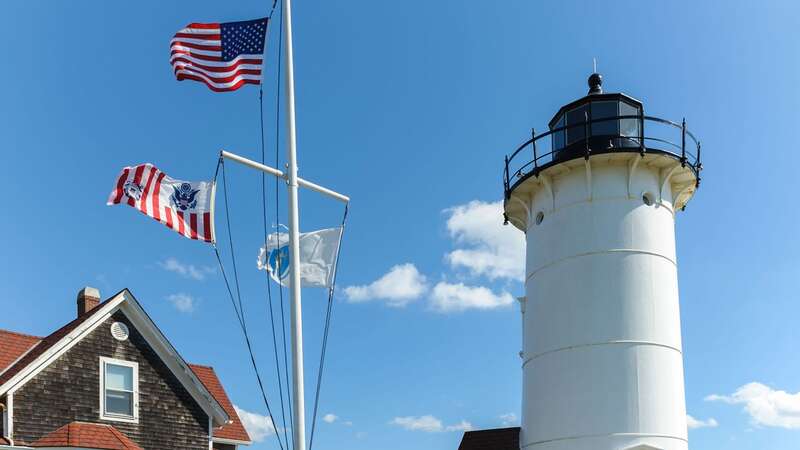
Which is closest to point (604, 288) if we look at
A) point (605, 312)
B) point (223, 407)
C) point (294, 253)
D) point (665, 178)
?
point (605, 312)

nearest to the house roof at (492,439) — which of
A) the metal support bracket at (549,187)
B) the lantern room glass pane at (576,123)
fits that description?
the metal support bracket at (549,187)

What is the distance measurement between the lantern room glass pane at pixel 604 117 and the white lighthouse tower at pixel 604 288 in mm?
23

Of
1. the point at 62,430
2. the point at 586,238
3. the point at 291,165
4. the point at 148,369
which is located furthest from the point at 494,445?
the point at 291,165

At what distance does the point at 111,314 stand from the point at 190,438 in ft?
11.5

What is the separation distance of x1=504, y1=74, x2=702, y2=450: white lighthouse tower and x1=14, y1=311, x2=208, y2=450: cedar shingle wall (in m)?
7.87

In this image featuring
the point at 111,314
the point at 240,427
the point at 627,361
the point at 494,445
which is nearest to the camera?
the point at 627,361

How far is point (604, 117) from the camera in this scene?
19.5 metres

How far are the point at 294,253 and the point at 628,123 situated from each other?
426 inches

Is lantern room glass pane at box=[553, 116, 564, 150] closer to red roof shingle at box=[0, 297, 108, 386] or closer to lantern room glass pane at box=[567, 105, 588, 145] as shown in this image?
lantern room glass pane at box=[567, 105, 588, 145]

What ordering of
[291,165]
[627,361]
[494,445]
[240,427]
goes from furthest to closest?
[240,427], [494,445], [627,361], [291,165]

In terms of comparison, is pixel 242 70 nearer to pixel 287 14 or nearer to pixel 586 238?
pixel 287 14

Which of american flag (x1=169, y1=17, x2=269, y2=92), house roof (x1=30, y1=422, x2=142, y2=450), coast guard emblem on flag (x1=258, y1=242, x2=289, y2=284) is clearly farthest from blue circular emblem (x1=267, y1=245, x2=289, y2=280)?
house roof (x1=30, y1=422, x2=142, y2=450)

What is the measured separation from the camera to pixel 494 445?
22.0 m

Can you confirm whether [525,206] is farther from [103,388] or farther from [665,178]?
[103,388]
